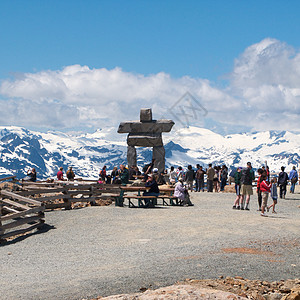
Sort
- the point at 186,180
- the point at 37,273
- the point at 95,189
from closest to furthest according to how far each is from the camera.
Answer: the point at 37,273, the point at 95,189, the point at 186,180

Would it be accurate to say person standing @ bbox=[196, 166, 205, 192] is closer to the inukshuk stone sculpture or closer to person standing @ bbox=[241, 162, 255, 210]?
the inukshuk stone sculpture

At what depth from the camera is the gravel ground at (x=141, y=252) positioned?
8758 millimetres

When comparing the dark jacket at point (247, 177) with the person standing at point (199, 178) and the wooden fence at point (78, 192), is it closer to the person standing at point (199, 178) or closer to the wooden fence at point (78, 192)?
the wooden fence at point (78, 192)

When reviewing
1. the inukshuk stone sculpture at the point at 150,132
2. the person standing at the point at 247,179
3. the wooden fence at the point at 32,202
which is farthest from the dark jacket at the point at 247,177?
the inukshuk stone sculpture at the point at 150,132

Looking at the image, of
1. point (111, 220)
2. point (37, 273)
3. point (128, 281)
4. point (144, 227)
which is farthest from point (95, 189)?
point (128, 281)

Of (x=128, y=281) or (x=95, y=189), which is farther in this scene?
(x=95, y=189)

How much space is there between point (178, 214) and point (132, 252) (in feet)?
20.0

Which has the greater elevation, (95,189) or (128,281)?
(95,189)

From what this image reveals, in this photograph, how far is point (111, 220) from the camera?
1698 centimetres

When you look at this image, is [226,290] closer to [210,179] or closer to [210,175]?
[210,175]

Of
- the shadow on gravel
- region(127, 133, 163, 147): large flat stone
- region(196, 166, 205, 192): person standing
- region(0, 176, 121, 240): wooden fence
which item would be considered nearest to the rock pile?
the shadow on gravel

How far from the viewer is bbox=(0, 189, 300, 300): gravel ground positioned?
8.76 meters

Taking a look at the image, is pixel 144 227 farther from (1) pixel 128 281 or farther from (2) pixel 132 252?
(1) pixel 128 281

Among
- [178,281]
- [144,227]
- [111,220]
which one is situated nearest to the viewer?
[178,281]
